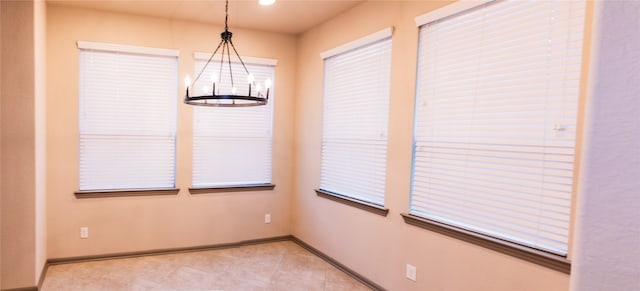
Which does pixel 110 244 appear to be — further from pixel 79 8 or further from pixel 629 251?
pixel 629 251

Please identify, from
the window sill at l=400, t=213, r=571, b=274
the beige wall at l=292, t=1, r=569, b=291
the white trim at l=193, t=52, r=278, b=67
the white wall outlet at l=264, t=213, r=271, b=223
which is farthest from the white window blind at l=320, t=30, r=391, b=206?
the white wall outlet at l=264, t=213, r=271, b=223

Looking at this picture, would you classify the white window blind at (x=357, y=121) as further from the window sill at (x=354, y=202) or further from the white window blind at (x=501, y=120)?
the white window blind at (x=501, y=120)

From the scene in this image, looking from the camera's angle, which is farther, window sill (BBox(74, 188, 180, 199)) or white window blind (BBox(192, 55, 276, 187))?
white window blind (BBox(192, 55, 276, 187))

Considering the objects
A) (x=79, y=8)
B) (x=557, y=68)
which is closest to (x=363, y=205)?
(x=557, y=68)

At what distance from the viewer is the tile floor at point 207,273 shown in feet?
10.7

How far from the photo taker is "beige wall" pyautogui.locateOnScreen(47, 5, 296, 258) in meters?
3.60

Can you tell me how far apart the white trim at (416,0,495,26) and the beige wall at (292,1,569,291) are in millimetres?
66

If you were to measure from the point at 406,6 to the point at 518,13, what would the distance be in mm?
975

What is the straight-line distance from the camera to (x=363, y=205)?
333 centimetres

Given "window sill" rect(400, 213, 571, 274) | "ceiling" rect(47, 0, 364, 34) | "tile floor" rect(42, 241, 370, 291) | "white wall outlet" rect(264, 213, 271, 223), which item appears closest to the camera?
"window sill" rect(400, 213, 571, 274)

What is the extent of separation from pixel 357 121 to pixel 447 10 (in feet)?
4.49

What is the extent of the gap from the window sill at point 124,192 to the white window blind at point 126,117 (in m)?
0.07

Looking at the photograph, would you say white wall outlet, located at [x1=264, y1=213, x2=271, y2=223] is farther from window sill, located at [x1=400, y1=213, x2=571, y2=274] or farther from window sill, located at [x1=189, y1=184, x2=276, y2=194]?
window sill, located at [x1=400, y1=213, x2=571, y2=274]

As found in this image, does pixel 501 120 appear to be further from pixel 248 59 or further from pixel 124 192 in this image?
pixel 124 192
